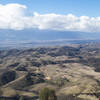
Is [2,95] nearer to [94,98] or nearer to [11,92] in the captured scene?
[11,92]

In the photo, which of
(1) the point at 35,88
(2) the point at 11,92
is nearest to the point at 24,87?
(1) the point at 35,88

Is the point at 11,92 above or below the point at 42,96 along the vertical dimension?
below

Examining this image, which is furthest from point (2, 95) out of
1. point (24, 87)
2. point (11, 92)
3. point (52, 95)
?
point (52, 95)

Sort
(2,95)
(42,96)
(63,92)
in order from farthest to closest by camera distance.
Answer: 1. (63,92)
2. (2,95)
3. (42,96)

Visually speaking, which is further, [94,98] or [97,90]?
[97,90]

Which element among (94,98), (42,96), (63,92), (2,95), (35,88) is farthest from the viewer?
(35,88)

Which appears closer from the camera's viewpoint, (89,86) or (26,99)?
(26,99)

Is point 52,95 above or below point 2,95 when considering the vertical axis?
above

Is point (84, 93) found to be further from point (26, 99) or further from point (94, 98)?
point (26, 99)

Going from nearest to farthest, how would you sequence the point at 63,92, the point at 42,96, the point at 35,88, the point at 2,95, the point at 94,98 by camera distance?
the point at 42,96, the point at 94,98, the point at 2,95, the point at 63,92, the point at 35,88
